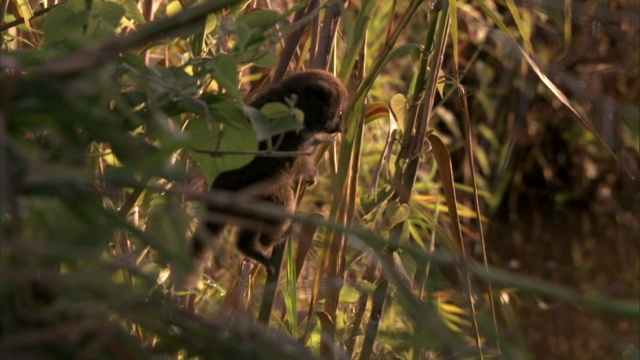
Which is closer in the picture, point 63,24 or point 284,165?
point 63,24

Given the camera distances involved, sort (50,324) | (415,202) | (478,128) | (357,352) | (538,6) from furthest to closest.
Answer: (478,128), (415,202), (357,352), (538,6), (50,324)

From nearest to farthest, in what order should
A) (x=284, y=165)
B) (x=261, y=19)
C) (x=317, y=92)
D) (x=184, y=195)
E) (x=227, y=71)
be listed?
1. (x=184, y=195)
2. (x=227, y=71)
3. (x=261, y=19)
4. (x=284, y=165)
5. (x=317, y=92)

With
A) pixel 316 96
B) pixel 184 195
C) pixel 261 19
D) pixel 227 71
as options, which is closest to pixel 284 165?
pixel 316 96

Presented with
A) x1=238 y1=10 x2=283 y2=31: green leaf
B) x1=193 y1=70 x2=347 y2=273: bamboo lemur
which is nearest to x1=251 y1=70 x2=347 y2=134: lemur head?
x1=193 y1=70 x2=347 y2=273: bamboo lemur

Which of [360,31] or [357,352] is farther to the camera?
[357,352]

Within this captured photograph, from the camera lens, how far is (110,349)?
116cm

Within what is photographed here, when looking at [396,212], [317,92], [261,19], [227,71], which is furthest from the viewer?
[317,92]

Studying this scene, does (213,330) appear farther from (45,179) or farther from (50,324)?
(45,179)

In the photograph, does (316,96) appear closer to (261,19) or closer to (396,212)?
(396,212)

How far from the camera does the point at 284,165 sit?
2045 millimetres

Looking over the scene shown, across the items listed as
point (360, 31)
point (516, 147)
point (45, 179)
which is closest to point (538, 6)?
point (360, 31)

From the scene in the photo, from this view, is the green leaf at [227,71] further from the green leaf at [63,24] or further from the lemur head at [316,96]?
the lemur head at [316,96]

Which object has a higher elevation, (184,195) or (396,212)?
(184,195)

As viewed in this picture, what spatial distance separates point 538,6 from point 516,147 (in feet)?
12.7
